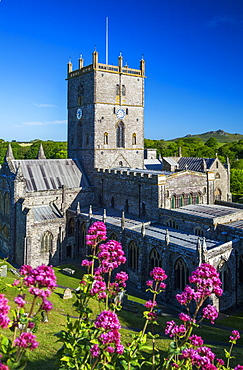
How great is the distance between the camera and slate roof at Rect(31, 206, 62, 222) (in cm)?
3928

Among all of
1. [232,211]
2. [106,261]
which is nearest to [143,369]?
[106,261]

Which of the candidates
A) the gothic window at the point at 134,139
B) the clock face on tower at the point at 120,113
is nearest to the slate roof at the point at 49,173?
the gothic window at the point at 134,139

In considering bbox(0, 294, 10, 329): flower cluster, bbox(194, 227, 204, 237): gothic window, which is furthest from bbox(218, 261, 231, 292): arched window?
bbox(0, 294, 10, 329): flower cluster

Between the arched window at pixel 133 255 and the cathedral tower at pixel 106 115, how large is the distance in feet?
49.6

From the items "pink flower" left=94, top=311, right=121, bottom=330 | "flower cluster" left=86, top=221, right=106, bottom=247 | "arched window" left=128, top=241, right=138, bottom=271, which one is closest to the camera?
"pink flower" left=94, top=311, right=121, bottom=330

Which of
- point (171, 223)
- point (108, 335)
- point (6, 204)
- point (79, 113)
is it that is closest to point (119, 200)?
point (171, 223)

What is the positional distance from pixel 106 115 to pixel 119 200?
12688mm

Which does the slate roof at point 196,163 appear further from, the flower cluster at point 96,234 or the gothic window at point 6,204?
the flower cluster at point 96,234

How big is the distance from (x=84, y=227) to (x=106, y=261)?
102 feet

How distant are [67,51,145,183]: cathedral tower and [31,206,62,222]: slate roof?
746cm

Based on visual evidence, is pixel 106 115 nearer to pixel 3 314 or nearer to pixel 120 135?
pixel 120 135

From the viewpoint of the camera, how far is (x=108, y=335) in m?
6.88

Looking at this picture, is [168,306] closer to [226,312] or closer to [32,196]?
[226,312]

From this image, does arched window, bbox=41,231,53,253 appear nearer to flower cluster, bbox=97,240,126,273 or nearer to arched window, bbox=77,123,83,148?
arched window, bbox=77,123,83,148
